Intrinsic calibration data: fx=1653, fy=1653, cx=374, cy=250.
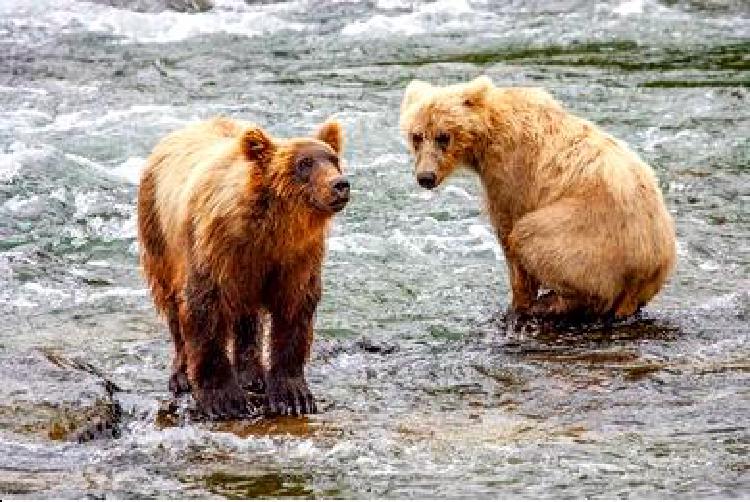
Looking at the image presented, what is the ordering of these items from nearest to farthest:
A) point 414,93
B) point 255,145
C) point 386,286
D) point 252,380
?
point 255,145 < point 252,380 < point 414,93 < point 386,286

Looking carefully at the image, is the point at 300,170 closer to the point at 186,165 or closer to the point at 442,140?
the point at 186,165

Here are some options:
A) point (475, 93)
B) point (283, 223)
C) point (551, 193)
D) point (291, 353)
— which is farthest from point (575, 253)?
point (283, 223)

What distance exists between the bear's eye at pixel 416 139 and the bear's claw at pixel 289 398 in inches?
94.8

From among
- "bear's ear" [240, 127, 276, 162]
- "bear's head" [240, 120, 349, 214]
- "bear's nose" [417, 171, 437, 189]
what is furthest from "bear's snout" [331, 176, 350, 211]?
"bear's nose" [417, 171, 437, 189]

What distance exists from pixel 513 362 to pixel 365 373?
751mm

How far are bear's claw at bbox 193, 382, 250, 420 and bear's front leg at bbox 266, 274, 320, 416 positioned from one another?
0.14 m

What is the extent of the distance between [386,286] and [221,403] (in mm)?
2796

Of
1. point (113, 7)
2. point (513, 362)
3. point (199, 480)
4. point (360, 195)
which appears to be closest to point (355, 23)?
point (113, 7)

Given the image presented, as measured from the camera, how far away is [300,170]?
6.80 metres

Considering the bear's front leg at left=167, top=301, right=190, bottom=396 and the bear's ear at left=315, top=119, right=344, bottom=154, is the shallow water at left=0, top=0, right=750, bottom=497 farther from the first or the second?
the bear's ear at left=315, top=119, right=344, bottom=154

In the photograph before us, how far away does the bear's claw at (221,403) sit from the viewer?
281 inches

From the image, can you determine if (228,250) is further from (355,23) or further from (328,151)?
(355,23)

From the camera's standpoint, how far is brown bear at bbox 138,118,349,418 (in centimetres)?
684

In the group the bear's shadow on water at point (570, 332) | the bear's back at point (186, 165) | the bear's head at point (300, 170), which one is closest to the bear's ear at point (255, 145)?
the bear's head at point (300, 170)
